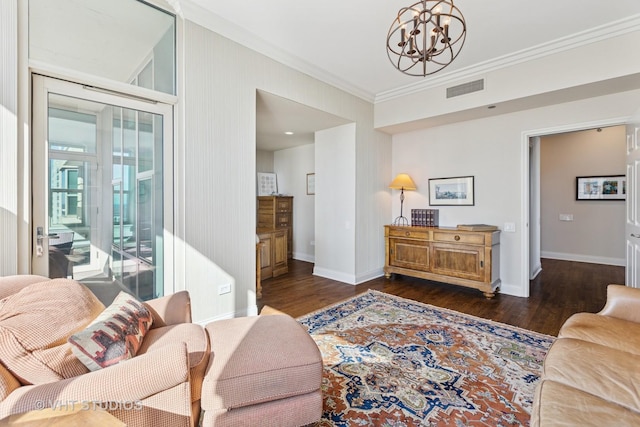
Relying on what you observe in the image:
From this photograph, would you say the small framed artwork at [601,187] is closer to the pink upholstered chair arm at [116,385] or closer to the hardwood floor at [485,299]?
the hardwood floor at [485,299]

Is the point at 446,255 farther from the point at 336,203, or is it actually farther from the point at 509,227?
the point at 336,203

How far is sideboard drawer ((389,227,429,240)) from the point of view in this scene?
4445 millimetres

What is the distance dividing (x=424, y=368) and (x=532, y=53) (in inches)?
142

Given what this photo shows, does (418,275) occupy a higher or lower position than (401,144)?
lower

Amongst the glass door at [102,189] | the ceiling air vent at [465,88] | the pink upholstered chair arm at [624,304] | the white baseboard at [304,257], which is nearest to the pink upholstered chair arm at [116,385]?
the glass door at [102,189]

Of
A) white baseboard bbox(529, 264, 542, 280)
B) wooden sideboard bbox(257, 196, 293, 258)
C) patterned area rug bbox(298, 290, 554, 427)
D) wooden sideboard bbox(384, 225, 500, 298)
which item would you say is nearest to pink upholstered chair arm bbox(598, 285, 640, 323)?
patterned area rug bbox(298, 290, 554, 427)

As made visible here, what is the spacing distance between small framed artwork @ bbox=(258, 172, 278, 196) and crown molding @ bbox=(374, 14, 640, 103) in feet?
11.1

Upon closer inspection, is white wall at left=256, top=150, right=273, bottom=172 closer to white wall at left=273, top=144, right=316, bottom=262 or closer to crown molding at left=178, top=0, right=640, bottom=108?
white wall at left=273, top=144, right=316, bottom=262

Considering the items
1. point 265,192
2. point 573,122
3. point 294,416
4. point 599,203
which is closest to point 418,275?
point 573,122

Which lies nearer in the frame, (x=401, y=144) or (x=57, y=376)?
(x=57, y=376)

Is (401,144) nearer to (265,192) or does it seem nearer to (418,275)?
(418,275)

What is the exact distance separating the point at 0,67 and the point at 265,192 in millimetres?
5031

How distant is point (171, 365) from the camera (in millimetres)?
1217

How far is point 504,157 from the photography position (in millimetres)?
4148
